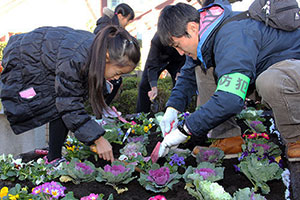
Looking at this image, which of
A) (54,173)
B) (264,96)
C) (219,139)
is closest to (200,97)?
(219,139)

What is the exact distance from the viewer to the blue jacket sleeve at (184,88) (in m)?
2.55

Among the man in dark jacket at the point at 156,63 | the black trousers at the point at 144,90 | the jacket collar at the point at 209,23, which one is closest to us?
the jacket collar at the point at 209,23

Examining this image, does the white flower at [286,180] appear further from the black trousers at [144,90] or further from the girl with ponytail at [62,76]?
the black trousers at [144,90]

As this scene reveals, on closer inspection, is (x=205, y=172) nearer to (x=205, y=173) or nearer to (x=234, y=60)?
(x=205, y=173)

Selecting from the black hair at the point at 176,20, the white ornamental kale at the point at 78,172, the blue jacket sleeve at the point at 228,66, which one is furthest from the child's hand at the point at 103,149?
the black hair at the point at 176,20

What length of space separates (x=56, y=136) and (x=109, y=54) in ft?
2.67

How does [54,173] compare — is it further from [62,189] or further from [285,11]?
[285,11]

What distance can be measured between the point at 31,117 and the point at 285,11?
1838 mm

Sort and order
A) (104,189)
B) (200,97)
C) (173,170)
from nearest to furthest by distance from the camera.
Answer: (104,189) < (173,170) < (200,97)

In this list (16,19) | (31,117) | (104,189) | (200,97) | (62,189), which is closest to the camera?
(62,189)

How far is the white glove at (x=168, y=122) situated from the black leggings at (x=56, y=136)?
29.9 inches

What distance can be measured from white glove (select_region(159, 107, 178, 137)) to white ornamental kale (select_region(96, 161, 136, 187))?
53cm

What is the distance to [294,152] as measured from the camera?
6.48ft

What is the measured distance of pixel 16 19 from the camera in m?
12.8
